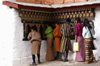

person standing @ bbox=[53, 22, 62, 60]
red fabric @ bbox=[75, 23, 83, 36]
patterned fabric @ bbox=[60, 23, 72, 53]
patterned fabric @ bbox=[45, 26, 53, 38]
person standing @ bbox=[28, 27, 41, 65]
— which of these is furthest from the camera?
patterned fabric @ bbox=[45, 26, 53, 38]

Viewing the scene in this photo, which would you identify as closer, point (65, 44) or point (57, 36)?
point (65, 44)

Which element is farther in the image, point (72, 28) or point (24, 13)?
point (72, 28)

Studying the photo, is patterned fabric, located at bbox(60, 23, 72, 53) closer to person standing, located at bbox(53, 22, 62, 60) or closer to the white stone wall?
person standing, located at bbox(53, 22, 62, 60)

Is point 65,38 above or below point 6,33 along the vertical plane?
below

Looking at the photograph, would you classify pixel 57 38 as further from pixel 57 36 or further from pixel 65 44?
pixel 65 44

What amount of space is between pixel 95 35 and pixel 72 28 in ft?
4.01

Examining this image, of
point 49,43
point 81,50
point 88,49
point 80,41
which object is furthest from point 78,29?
point 49,43

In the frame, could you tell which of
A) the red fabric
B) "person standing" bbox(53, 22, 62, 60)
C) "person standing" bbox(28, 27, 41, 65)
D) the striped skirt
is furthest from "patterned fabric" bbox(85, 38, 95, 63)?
"person standing" bbox(28, 27, 41, 65)

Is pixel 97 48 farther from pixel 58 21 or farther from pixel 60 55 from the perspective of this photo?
pixel 58 21

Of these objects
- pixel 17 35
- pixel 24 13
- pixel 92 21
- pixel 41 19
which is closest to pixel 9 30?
pixel 17 35

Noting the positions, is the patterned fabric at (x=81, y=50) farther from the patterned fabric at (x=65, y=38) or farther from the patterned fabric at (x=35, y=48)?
the patterned fabric at (x=35, y=48)

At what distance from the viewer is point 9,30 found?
816 centimetres

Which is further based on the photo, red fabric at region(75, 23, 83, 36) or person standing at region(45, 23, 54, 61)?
person standing at region(45, 23, 54, 61)

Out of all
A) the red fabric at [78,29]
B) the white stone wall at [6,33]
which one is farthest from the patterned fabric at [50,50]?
the white stone wall at [6,33]
